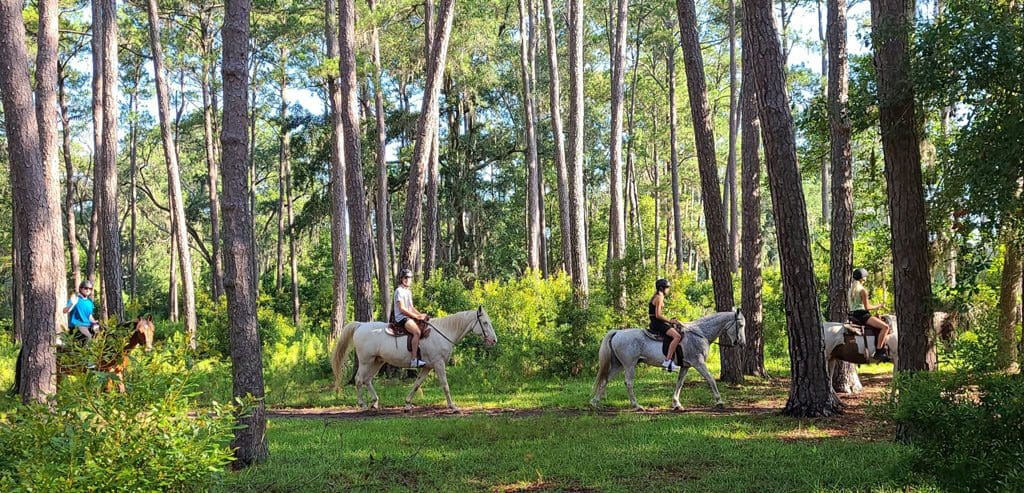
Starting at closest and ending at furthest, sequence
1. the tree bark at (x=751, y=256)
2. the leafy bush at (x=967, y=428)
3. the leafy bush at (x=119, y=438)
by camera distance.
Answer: the leafy bush at (x=119, y=438) → the leafy bush at (x=967, y=428) → the tree bark at (x=751, y=256)

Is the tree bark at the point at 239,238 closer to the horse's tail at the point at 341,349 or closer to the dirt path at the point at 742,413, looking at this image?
the dirt path at the point at 742,413

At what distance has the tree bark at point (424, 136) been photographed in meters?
16.2

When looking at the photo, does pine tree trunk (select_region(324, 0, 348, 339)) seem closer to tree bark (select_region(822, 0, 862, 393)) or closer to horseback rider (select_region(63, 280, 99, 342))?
horseback rider (select_region(63, 280, 99, 342))

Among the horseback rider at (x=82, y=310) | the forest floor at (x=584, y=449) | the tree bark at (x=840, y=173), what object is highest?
the tree bark at (x=840, y=173)

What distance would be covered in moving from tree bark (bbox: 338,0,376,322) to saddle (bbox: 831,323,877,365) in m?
9.63

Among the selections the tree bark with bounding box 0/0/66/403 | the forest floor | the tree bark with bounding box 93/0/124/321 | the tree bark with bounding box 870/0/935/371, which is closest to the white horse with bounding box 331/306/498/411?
the forest floor

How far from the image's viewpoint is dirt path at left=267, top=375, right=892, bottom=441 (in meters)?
9.32

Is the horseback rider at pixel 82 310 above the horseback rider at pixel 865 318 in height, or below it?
above

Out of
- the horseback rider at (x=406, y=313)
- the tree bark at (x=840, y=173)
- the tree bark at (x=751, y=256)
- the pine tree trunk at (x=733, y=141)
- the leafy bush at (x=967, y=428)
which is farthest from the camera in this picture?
the pine tree trunk at (x=733, y=141)

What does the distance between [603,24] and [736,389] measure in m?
29.5

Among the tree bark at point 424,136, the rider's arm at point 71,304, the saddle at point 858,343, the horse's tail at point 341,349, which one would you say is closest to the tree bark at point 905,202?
the saddle at point 858,343

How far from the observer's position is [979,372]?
21.3 feet

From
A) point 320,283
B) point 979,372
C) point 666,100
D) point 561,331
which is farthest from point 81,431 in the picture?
point 666,100

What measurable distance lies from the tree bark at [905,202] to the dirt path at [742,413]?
1.34 metres
